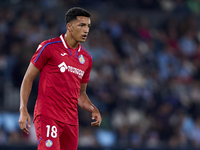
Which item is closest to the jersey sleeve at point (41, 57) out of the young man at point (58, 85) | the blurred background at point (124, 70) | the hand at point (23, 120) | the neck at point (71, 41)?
the young man at point (58, 85)

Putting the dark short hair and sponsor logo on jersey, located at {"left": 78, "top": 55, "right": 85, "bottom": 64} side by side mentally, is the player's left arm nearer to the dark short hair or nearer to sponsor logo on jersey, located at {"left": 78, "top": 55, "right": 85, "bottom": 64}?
sponsor logo on jersey, located at {"left": 78, "top": 55, "right": 85, "bottom": 64}

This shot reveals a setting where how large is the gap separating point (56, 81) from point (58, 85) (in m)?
0.05

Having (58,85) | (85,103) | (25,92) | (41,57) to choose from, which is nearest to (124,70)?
(85,103)

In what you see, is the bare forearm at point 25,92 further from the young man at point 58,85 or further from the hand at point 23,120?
the hand at point 23,120

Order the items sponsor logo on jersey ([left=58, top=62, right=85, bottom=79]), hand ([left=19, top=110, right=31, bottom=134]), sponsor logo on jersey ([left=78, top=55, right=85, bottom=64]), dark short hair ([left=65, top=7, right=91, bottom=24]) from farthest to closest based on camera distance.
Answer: sponsor logo on jersey ([left=78, top=55, right=85, bottom=64]), dark short hair ([left=65, top=7, right=91, bottom=24]), sponsor logo on jersey ([left=58, top=62, right=85, bottom=79]), hand ([left=19, top=110, right=31, bottom=134])

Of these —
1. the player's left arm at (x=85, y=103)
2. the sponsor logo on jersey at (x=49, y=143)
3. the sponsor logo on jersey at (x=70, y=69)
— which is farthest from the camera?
the player's left arm at (x=85, y=103)

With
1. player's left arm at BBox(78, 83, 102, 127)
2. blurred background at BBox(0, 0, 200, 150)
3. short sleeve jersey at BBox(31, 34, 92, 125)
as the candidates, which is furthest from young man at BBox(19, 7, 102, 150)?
blurred background at BBox(0, 0, 200, 150)

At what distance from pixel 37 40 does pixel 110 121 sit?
2.82 m

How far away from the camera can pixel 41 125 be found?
4.85 metres

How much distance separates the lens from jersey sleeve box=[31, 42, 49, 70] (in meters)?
4.88

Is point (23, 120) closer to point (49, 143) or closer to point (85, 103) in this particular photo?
point (49, 143)

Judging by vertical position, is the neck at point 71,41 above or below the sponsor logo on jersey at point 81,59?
above

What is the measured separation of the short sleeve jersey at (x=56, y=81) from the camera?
16.1 ft

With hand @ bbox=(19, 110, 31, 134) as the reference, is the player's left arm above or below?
above
